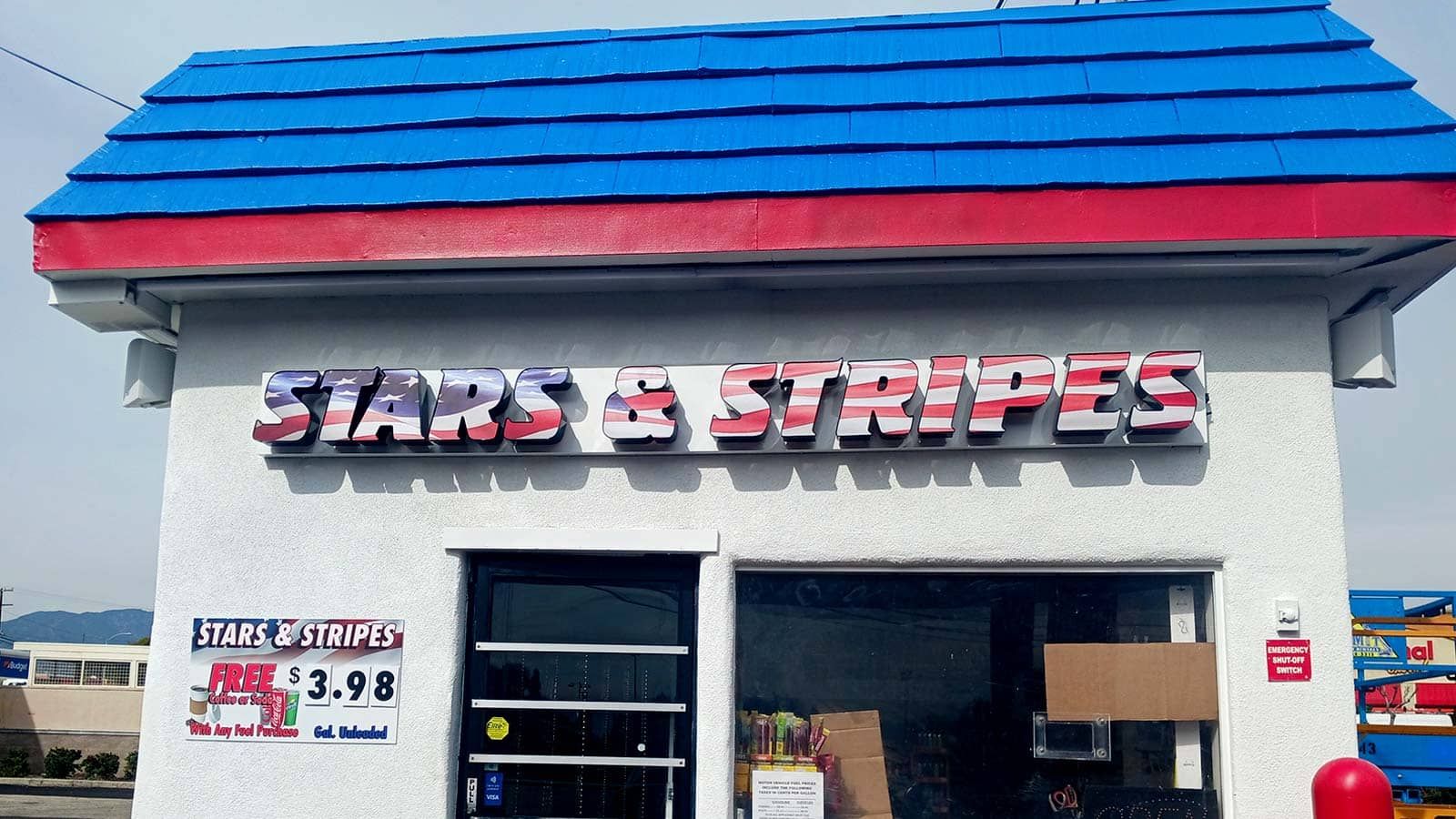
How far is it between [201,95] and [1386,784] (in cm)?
790

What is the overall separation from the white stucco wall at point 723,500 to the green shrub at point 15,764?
96.4 feet

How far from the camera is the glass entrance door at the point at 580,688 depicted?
674 centimetres

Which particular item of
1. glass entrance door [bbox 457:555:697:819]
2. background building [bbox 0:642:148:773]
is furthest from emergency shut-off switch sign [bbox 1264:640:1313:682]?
background building [bbox 0:642:148:773]

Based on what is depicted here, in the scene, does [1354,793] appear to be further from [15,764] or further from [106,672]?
[106,672]

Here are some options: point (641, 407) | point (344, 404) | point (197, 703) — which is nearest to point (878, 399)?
point (641, 407)

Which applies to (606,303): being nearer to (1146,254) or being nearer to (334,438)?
(334,438)

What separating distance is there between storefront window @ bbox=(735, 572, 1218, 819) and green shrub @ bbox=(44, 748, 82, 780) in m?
30.2

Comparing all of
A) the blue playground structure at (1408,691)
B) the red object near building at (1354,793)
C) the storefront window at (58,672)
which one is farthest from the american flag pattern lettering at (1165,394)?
the storefront window at (58,672)

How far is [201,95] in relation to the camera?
25.1 feet

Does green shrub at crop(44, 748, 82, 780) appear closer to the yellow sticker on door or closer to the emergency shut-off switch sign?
the yellow sticker on door

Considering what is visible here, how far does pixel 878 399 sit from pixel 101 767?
3064 centimetres

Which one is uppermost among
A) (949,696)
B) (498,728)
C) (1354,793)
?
(949,696)

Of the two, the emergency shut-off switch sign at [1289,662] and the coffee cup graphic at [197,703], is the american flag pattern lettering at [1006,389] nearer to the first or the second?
the emergency shut-off switch sign at [1289,662]

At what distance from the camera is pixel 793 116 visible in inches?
273
